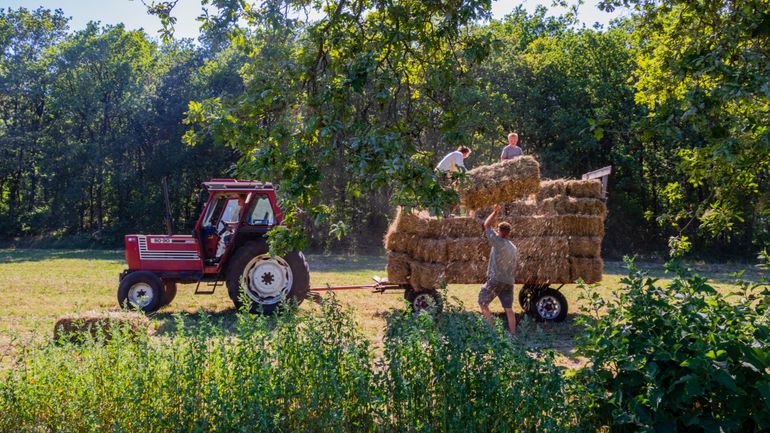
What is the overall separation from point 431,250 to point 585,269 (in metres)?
2.34

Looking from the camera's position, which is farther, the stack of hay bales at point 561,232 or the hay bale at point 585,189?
the hay bale at point 585,189

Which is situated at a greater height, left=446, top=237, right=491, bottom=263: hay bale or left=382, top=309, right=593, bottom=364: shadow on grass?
left=446, top=237, right=491, bottom=263: hay bale

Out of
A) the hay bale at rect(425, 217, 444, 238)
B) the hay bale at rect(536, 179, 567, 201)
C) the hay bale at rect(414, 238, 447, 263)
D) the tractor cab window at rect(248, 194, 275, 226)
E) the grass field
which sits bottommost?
the grass field

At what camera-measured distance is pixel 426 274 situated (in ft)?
35.0

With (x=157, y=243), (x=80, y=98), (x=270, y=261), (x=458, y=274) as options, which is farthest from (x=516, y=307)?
(x=80, y=98)

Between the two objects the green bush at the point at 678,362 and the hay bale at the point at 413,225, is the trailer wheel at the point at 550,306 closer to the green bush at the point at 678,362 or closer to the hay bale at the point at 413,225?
the hay bale at the point at 413,225

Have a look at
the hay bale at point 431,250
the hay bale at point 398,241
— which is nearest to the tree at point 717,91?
the hay bale at point 431,250

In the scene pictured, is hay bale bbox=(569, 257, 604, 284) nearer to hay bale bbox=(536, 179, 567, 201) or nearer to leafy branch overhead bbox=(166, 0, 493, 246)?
hay bale bbox=(536, 179, 567, 201)

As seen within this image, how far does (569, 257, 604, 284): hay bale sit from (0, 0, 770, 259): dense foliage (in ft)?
5.91

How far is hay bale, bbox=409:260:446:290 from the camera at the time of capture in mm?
10625

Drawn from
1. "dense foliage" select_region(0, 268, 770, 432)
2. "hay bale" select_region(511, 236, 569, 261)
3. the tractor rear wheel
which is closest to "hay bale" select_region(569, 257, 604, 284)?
"hay bale" select_region(511, 236, 569, 261)

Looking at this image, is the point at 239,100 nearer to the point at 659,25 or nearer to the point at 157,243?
the point at 659,25

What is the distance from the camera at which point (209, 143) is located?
33.8m

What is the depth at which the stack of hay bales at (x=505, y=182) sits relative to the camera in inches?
407
